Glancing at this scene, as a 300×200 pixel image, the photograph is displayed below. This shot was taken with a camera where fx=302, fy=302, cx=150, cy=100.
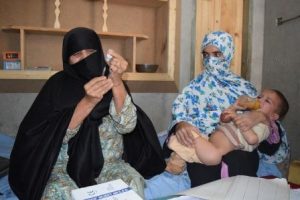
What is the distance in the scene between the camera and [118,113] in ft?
4.18

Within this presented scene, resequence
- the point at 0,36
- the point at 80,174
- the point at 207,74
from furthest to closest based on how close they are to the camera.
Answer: the point at 0,36 → the point at 207,74 → the point at 80,174

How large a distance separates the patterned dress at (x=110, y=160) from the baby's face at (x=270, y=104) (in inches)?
29.5

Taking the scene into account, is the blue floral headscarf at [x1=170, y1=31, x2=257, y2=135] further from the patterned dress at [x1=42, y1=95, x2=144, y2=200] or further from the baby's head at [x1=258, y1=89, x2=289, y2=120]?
→ the patterned dress at [x1=42, y1=95, x2=144, y2=200]

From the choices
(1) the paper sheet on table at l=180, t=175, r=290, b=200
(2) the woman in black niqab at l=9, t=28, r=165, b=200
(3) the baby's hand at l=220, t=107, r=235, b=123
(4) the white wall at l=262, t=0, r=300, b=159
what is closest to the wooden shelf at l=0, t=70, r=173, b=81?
(2) the woman in black niqab at l=9, t=28, r=165, b=200

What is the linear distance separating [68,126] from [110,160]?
25 cm

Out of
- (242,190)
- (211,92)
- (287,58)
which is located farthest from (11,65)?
(287,58)

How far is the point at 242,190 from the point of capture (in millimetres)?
853

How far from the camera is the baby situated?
140 cm

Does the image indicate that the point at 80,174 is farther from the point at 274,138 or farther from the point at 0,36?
the point at 0,36

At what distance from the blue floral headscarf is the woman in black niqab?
14.8 inches

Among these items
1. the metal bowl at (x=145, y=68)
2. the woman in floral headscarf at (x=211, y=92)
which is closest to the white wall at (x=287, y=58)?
the woman in floral headscarf at (x=211, y=92)

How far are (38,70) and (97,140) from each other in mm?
1019

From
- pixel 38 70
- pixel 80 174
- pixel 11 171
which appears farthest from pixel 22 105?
pixel 80 174

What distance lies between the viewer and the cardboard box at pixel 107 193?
0.74m
